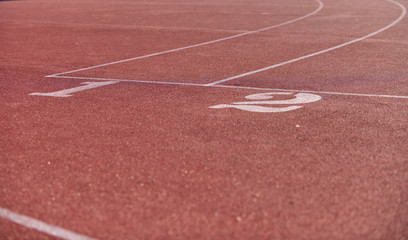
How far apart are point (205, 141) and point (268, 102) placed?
208cm

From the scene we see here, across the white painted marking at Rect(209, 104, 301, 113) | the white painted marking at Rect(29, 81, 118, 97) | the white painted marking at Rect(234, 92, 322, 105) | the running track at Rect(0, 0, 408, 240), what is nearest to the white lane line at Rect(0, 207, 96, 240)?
the running track at Rect(0, 0, 408, 240)

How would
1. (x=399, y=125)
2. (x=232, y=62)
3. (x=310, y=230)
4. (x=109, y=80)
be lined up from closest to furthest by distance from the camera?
(x=310, y=230)
(x=399, y=125)
(x=109, y=80)
(x=232, y=62)

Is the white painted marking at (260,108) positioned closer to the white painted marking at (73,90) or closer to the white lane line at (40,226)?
the white painted marking at (73,90)

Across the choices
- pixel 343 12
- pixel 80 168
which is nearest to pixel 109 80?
pixel 80 168

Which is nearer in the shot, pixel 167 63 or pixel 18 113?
pixel 18 113

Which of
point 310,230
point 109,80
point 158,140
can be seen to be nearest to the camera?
point 310,230

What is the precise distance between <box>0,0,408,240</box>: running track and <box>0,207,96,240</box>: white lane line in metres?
0.01

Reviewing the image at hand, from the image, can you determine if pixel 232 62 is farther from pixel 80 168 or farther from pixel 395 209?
Result: pixel 395 209

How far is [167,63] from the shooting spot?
12164 mm

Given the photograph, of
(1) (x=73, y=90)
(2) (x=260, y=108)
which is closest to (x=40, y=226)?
(2) (x=260, y=108)

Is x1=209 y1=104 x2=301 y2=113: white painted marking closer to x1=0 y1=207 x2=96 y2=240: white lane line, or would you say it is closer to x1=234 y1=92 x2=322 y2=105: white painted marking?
x1=234 y1=92 x2=322 y2=105: white painted marking

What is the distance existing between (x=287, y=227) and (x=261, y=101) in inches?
166

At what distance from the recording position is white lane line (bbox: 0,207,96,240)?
14.6 ft

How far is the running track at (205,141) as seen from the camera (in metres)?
4.71
